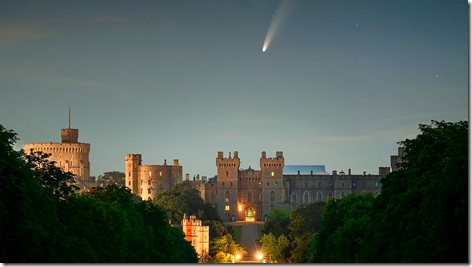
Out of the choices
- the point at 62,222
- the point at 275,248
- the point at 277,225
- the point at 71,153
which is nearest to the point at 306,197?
the point at 71,153

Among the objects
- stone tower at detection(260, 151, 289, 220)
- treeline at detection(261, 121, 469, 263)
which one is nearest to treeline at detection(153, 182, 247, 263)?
stone tower at detection(260, 151, 289, 220)

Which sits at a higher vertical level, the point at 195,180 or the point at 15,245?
the point at 195,180

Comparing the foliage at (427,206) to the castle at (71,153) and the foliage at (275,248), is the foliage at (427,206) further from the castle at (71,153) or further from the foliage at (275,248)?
the castle at (71,153)

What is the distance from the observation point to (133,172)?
145 m

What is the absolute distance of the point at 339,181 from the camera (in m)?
145

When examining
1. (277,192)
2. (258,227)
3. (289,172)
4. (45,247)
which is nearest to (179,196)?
(258,227)

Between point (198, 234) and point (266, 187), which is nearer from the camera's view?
point (198, 234)

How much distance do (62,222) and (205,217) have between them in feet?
234

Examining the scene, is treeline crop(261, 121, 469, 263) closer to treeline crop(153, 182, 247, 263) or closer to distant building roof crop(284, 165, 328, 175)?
treeline crop(153, 182, 247, 263)

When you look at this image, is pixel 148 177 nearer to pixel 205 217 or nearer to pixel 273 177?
pixel 273 177

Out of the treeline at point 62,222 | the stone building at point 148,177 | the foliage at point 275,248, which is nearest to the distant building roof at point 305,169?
the stone building at point 148,177

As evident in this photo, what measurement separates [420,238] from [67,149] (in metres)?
115

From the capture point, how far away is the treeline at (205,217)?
91.4 metres

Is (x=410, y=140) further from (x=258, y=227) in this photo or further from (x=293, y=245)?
(x=258, y=227)
